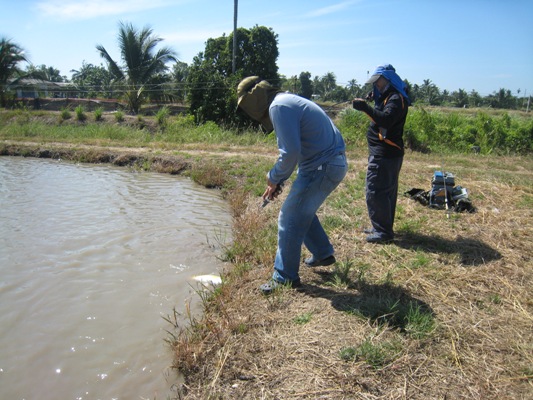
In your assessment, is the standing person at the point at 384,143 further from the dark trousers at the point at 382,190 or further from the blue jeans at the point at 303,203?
the blue jeans at the point at 303,203

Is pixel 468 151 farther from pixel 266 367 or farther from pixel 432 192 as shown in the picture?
pixel 266 367

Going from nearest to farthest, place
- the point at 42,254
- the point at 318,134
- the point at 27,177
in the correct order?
the point at 318,134, the point at 42,254, the point at 27,177

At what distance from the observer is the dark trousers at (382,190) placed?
4.09 metres

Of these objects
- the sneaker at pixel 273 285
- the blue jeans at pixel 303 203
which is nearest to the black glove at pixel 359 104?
the blue jeans at pixel 303 203

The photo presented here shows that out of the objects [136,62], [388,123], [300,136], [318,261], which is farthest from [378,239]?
[136,62]

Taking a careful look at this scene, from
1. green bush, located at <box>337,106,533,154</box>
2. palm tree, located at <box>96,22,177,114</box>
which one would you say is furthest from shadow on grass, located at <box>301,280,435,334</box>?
palm tree, located at <box>96,22,177,114</box>

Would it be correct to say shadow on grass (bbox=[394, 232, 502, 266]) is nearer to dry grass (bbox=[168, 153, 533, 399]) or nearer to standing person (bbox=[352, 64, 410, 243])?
dry grass (bbox=[168, 153, 533, 399])

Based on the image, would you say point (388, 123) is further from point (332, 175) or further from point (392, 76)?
point (332, 175)

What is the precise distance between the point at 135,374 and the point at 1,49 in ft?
102

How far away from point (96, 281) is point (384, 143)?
3454 mm

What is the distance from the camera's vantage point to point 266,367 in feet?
8.32

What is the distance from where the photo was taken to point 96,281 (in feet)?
14.3

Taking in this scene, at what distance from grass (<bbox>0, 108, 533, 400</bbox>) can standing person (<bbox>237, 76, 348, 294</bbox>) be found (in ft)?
1.84

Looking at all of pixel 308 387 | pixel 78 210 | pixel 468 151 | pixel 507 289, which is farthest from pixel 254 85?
pixel 468 151
